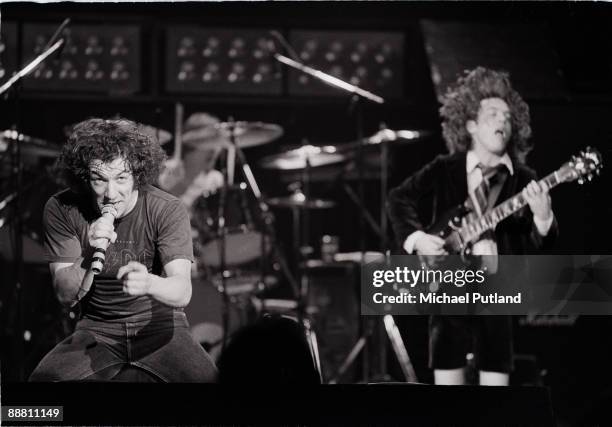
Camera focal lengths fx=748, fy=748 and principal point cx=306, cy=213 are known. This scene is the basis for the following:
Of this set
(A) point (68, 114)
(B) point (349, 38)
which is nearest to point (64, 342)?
(A) point (68, 114)

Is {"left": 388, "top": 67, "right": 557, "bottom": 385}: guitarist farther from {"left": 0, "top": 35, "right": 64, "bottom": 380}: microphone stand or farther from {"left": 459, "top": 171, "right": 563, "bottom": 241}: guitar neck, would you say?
{"left": 0, "top": 35, "right": 64, "bottom": 380}: microphone stand

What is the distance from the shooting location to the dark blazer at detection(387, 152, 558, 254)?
320 cm

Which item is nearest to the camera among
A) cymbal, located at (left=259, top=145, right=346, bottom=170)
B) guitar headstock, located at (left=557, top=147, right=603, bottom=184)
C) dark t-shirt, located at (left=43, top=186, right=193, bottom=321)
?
dark t-shirt, located at (left=43, top=186, right=193, bottom=321)

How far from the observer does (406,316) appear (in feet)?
10.5

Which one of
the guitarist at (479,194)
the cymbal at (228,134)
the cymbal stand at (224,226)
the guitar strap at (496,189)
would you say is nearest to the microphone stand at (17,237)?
the cymbal at (228,134)

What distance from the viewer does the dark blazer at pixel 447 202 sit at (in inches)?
Result: 126

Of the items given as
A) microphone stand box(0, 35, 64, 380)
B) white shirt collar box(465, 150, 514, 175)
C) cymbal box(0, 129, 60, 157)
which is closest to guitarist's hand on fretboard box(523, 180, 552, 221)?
white shirt collar box(465, 150, 514, 175)

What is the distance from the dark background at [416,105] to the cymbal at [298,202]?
0.25ft

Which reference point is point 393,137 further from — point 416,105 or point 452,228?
point 452,228

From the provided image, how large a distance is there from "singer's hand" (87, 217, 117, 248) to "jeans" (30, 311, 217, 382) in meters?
0.32

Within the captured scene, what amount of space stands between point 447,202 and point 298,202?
2.26ft

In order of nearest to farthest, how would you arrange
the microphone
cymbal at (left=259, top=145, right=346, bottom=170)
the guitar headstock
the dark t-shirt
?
the microphone
the dark t-shirt
the guitar headstock
cymbal at (left=259, top=145, right=346, bottom=170)

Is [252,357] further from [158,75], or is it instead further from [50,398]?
[158,75]

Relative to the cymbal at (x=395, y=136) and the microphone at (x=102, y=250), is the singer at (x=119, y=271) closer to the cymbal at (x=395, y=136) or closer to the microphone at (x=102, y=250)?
the microphone at (x=102, y=250)
